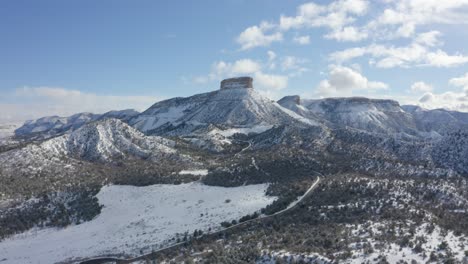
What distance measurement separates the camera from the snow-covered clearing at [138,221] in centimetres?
6531

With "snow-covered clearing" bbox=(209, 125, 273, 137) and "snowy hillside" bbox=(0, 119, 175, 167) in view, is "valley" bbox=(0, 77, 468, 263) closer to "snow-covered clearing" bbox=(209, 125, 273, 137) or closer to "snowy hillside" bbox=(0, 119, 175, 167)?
"snowy hillside" bbox=(0, 119, 175, 167)

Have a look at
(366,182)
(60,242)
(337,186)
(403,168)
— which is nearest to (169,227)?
(60,242)

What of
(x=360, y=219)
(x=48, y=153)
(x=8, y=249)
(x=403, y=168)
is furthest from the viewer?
(x=48, y=153)

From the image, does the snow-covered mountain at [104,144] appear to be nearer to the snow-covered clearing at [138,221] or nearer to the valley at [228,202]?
the valley at [228,202]

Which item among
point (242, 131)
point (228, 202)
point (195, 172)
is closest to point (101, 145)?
point (195, 172)

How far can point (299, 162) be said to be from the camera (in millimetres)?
101875

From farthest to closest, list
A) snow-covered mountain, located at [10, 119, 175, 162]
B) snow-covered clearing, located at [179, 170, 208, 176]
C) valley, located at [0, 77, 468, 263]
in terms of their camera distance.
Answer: snow-covered mountain, located at [10, 119, 175, 162]
snow-covered clearing, located at [179, 170, 208, 176]
valley, located at [0, 77, 468, 263]

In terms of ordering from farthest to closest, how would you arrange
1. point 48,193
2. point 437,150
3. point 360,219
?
point 437,150 < point 48,193 < point 360,219

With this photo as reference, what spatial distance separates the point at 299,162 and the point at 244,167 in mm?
13527

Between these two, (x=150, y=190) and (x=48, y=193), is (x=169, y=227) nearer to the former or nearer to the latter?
(x=150, y=190)

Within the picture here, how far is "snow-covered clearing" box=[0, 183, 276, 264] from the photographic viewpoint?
65312 mm

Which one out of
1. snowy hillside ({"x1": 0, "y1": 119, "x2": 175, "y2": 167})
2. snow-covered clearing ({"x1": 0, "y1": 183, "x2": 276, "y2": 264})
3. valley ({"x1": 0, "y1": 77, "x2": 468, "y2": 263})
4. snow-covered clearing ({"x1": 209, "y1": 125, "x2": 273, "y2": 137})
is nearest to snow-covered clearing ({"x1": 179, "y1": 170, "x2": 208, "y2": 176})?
valley ({"x1": 0, "y1": 77, "x2": 468, "y2": 263})

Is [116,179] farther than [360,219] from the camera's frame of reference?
Yes

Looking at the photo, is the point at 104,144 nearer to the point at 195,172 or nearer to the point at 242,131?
the point at 195,172
